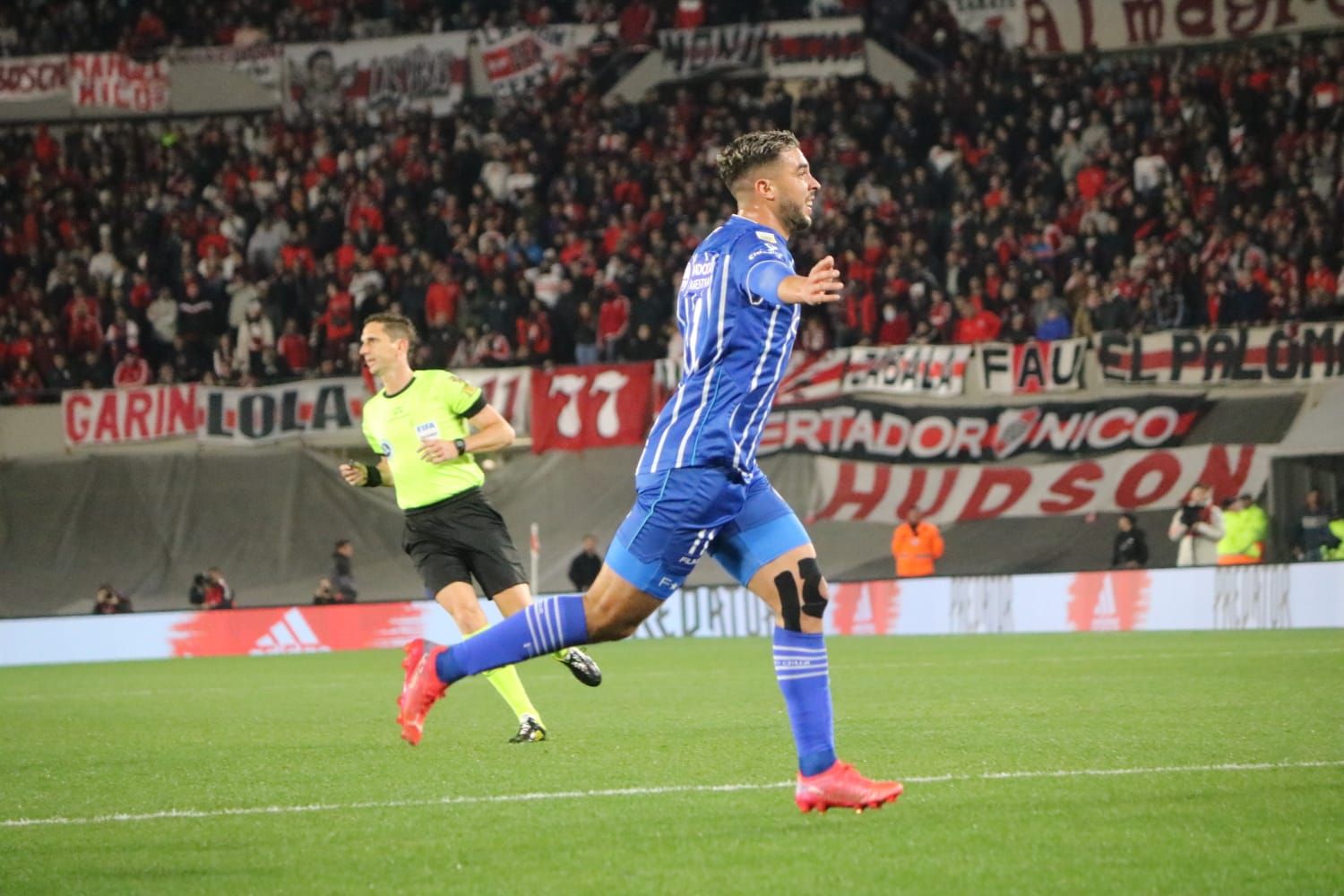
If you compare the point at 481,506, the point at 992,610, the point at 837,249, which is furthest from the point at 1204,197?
the point at 481,506

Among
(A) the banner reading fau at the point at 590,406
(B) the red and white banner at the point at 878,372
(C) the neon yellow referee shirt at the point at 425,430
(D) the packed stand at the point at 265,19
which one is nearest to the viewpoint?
(C) the neon yellow referee shirt at the point at 425,430

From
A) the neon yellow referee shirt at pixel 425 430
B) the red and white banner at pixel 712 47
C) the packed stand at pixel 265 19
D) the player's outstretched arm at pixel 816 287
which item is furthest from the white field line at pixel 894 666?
the packed stand at pixel 265 19

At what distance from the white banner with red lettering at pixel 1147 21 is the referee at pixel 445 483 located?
2354 centimetres

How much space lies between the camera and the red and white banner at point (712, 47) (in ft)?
111

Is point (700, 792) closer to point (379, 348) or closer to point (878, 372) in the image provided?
point (379, 348)

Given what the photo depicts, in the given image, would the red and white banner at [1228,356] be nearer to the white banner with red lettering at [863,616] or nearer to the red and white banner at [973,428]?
the red and white banner at [973,428]

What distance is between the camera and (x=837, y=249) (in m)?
28.0

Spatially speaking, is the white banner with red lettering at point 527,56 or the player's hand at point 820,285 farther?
the white banner with red lettering at point 527,56

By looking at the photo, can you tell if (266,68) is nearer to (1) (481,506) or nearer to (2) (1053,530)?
(2) (1053,530)

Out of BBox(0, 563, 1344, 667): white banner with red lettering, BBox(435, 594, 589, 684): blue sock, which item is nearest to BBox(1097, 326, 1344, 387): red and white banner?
BBox(0, 563, 1344, 667): white banner with red lettering

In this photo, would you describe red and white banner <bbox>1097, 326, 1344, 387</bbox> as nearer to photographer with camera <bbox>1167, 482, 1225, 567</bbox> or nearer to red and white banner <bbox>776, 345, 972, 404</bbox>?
photographer with camera <bbox>1167, 482, 1225, 567</bbox>

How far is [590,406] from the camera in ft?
88.7

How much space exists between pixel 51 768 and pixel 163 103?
2853 centimetres

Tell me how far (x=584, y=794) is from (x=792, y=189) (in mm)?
2581
